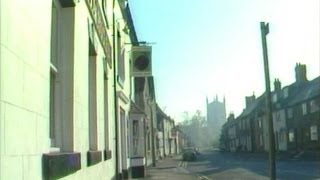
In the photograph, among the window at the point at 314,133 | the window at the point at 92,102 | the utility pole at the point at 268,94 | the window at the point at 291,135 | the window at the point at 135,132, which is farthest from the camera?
the window at the point at 291,135

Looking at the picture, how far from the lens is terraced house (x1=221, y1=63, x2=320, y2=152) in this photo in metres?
66.0

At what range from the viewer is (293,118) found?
73.9 metres

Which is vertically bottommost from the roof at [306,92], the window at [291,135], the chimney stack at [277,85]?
the window at [291,135]

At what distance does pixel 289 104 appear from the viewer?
7575cm

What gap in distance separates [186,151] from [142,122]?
40.5 m

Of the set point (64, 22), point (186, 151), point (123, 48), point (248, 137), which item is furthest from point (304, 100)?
point (64, 22)

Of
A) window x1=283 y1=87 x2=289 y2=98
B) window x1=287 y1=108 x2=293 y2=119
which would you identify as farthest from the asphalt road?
window x1=283 y1=87 x2=289 y2=98

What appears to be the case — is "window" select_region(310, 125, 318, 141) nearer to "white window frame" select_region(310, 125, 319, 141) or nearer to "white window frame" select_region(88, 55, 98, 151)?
"white window frame" select_region(310, 125, 319, 141)

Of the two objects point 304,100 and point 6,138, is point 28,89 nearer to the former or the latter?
point 6,138

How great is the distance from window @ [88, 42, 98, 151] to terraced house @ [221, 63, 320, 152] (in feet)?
176

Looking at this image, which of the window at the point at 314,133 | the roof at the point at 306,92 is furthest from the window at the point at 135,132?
the window at the point at 314,133

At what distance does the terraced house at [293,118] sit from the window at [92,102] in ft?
176

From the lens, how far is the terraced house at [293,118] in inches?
2598

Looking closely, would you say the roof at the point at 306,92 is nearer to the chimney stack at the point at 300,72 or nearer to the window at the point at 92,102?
the chimney stack at the point at 300,72
